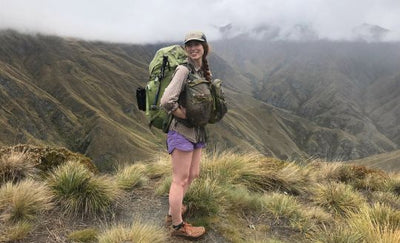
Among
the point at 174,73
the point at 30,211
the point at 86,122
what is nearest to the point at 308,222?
the point at 174,73

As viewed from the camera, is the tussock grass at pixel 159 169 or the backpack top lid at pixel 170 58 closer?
the backpack top lid at pixel 170 58

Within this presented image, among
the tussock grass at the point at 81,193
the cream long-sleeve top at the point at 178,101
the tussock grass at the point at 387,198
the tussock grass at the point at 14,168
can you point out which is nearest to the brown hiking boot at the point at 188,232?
the cream long-sleeve top at the point at 178,101

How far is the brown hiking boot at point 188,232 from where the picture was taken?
620cm

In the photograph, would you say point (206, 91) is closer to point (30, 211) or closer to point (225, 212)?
point (225, 212)

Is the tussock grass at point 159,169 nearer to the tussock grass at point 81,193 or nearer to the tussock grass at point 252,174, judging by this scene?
the tussock grass at point 252,174

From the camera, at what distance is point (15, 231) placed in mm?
5879

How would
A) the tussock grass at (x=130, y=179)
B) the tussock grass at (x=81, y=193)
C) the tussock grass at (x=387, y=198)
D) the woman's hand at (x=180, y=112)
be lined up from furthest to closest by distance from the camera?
the tussock grass at (x=387, y=198)
the tussock grass at (x=130, y=179)
the tussock grass at (x=81, y=193)
the woman's hand at (x=180, y=112)

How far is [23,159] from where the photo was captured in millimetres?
8602

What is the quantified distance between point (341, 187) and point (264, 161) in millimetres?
2542

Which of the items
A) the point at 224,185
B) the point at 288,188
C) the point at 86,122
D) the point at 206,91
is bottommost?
the point at 86,122

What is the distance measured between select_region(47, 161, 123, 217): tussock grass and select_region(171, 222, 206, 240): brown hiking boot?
167 centimetres

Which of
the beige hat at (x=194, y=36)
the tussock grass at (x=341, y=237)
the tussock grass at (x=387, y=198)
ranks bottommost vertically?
the tussock grass at (x=387, y=198)

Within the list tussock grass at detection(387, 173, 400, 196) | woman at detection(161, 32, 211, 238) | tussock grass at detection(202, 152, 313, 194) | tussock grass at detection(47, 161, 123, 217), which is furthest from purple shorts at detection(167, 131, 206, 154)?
tussock grass at detection(387, 173, 400, 196)

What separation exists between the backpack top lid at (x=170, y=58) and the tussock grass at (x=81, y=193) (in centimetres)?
251
